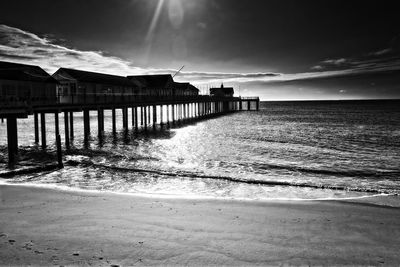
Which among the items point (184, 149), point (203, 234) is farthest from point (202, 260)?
point (184, 149)

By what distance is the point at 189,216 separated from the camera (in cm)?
880

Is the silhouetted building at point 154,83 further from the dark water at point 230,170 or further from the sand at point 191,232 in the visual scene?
the sand at point 191,232

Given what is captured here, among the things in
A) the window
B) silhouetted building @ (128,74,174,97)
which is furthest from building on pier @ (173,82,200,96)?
the window

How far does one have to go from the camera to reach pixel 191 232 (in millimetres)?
7469

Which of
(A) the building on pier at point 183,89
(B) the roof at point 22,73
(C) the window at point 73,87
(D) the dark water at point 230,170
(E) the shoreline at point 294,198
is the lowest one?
(D) the dark water at point 230,170

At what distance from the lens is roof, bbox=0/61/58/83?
1139 inches

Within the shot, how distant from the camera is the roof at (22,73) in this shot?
28941mm

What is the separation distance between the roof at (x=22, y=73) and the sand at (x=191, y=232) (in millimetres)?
22195

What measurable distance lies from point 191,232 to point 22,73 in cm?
2942

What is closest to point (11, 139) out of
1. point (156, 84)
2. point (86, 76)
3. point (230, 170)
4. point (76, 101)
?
point (76, 101)

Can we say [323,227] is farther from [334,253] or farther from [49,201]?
[49,201]

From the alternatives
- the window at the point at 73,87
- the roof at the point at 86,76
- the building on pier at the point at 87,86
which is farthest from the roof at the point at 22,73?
the window at the point at 73,87

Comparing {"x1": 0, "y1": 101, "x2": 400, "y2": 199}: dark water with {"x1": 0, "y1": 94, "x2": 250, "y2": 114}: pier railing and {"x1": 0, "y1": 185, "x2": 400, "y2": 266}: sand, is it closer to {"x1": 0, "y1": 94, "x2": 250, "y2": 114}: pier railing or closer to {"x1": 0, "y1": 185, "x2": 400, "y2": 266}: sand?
{"x1": 0, "y1": 185, "x2": 400, "y2": 266}: sand

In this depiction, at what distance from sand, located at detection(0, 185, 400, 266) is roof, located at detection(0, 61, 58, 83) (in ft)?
72.8
